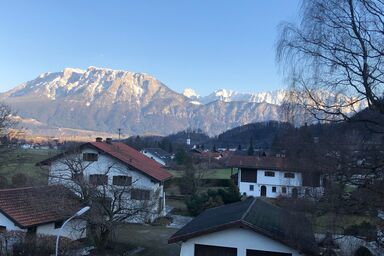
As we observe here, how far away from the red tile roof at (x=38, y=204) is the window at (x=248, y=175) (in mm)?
33688

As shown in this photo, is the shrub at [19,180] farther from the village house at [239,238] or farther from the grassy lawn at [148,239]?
the village house at [239,238]

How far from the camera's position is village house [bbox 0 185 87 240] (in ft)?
74.1

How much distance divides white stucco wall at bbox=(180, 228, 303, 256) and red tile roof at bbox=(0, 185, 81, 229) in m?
8.54

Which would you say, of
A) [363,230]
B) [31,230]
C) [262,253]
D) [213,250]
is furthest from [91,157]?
[363,230]

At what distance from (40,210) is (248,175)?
35.6 metres

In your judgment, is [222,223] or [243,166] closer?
[222,223]

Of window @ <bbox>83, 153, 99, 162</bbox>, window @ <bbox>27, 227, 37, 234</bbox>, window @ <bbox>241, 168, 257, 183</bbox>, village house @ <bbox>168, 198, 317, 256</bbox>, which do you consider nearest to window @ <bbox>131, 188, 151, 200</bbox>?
window @ <bbox>27, 227, 37, 234</bbox>

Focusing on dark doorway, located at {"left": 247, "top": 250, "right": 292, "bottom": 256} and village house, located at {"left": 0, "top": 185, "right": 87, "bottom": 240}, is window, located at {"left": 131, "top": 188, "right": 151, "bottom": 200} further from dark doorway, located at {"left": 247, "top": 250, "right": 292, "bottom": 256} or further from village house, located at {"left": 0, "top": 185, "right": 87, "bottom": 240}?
dark doorway, located at {"left": 247, "top": 250, "right": 292, "bottom": 256}

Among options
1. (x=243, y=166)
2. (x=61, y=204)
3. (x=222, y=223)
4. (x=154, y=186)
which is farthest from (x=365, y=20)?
(x=243, y=166)

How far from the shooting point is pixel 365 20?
410 inches

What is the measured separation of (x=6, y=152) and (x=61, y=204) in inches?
655

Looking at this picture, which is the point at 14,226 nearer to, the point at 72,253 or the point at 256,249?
the point at 72,253

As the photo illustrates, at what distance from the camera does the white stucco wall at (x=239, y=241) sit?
17641 mm

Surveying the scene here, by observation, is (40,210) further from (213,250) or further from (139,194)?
(213,250)
